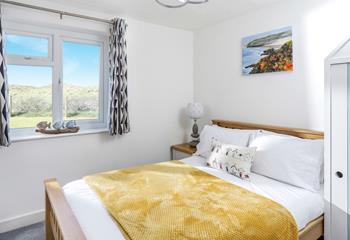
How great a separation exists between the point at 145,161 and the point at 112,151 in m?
0.49

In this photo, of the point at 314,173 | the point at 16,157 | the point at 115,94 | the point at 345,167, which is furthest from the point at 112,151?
the point at 345,167

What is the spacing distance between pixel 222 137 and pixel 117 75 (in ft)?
4.48

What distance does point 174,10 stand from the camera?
8.85 ft

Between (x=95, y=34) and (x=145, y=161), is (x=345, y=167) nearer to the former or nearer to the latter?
(x=145, y=161)

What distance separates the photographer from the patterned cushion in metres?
2.07

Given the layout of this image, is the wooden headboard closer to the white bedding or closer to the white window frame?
the white bedding

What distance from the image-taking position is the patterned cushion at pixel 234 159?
2066 millimetres

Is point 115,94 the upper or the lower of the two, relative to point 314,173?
upper

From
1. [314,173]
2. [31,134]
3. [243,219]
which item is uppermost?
[31,134]

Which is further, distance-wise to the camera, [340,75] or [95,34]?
[95,34]

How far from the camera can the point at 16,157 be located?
2.35 metres

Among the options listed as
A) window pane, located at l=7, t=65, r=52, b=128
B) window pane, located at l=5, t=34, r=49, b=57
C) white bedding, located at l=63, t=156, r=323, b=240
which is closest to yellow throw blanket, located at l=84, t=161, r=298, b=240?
white bedding, located at l=63, t=156, r=323, b=240

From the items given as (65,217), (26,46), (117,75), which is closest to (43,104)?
(26,46)

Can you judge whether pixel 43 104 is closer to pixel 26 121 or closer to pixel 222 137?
pixel 26 121
